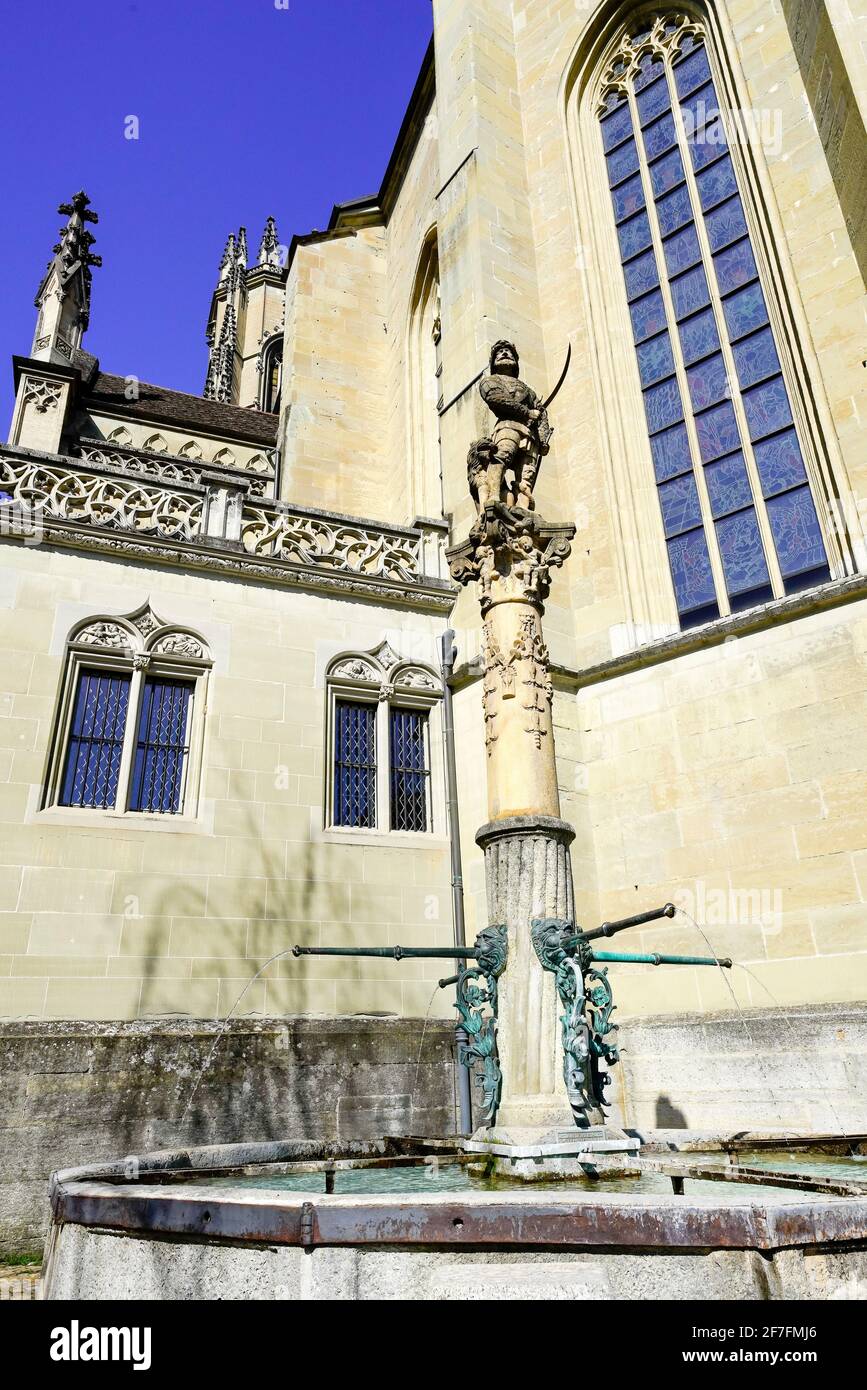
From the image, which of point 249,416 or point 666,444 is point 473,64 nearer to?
point 666,444

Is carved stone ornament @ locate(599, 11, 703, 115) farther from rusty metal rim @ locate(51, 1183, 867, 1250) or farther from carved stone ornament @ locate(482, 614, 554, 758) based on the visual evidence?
rusty metal rim @ locate(51, 1183, 867, 1250)

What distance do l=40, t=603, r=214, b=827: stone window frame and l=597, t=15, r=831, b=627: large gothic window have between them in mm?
5459

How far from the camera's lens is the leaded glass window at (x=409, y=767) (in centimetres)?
956

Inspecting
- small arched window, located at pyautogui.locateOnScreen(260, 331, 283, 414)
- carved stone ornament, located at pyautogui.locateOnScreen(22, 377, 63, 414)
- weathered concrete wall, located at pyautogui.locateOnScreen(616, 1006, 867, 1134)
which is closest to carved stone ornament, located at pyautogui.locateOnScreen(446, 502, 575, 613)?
weathered concrete wall, located at pyautogui.locateOnScreen(616, 1006, 867, 1134)

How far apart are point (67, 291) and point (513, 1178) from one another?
19.1m

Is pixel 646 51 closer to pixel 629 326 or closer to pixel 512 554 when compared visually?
pixel 629 326

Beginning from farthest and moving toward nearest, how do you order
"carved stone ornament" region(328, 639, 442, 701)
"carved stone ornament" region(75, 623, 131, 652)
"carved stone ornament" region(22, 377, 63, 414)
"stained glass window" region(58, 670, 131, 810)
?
"carved stone ornament" region(22, 377, 63, 414)
"carved stone ornament" region(328, 639, 442, 701)
"carved stone ornament" region(75, 623, 131, 652)
"stained glass window" region(58, 670, 131, 810)

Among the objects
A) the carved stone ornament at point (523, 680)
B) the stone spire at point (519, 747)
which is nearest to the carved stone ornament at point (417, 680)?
the stone spire at point (519, 747)

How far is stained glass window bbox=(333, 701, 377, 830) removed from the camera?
9.20m

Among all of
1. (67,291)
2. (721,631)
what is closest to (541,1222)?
(721,631)

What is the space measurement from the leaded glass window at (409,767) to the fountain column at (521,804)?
13.2ft

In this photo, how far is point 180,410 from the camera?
21.0 m

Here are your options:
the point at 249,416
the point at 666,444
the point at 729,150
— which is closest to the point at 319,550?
the point at 666,444
